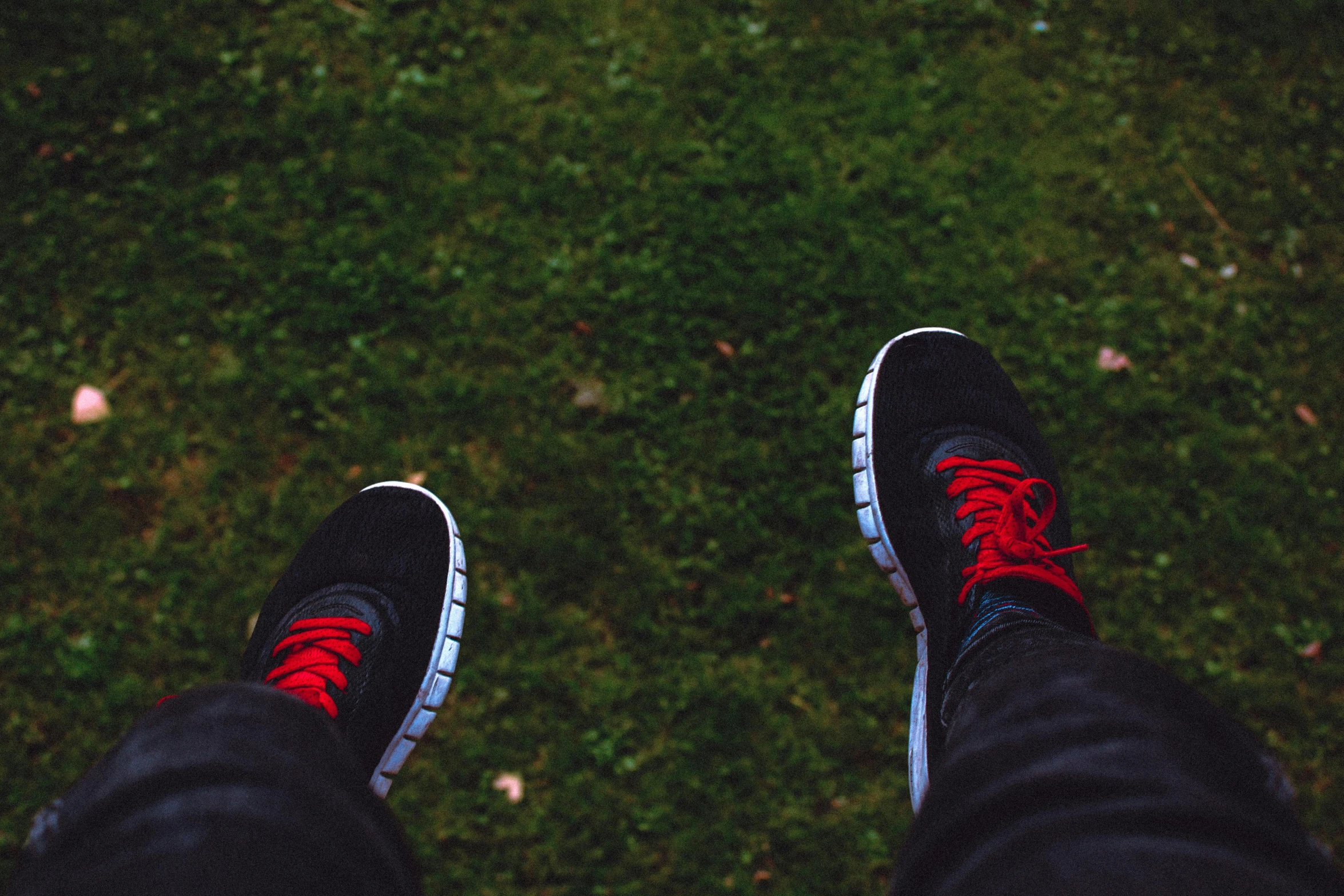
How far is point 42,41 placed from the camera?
336 cm

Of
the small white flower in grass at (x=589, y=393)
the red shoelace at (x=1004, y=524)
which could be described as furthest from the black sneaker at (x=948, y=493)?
the small white flower in grass at (x=589, y=393)

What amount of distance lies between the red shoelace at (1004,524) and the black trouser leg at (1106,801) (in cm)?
72

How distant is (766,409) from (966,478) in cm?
79

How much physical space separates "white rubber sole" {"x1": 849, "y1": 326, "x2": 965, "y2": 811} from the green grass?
0.24 m

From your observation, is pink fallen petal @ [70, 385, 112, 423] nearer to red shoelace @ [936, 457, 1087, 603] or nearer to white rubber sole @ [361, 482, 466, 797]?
white rubber sole @ [361, 482, 466, 797]

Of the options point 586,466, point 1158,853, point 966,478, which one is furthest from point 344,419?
point 1158,853

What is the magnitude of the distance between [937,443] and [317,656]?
2.07 m

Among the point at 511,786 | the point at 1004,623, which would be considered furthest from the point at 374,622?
the point at 1004,623

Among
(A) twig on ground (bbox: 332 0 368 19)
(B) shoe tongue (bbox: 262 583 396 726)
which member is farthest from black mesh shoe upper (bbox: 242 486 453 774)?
(A) twig on ground (bbox: 332 0 368 19)

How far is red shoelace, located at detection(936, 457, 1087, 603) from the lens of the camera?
2197 mm

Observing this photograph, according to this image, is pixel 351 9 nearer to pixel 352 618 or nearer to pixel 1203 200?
pixel 352 618

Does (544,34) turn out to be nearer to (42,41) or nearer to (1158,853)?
(42,41)

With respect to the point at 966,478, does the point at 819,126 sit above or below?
above

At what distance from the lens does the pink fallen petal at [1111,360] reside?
304 centimetres
